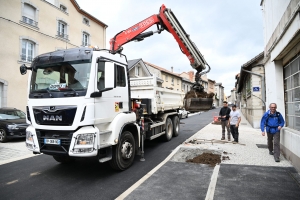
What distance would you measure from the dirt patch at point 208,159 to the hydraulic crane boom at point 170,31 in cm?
278

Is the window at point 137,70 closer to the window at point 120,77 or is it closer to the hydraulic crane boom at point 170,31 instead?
the hydraulic crane boom at point 170,31

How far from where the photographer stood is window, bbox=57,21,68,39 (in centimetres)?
1625

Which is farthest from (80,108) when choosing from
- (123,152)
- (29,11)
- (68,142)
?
(29,11)

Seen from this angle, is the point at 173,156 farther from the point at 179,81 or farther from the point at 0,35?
the point at 179,81

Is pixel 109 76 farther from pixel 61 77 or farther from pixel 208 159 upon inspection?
pixel 208 159

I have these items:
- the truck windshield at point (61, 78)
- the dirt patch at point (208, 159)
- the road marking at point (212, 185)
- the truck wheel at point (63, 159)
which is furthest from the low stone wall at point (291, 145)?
the truck wheel at point (63, 159)

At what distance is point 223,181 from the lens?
13.4 ft

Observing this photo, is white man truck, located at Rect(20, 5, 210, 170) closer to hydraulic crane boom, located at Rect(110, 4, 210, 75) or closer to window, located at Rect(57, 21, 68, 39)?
hydraulic crane boom, located at Rect(110, 4, 210, 75)

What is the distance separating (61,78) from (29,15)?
12.9 m

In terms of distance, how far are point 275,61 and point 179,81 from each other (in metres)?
33.3

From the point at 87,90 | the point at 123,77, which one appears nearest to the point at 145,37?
the point at 123,77

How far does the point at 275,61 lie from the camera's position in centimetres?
631

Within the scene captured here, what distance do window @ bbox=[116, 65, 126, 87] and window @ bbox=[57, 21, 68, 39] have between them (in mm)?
13452

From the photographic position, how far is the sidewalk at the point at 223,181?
3.52 metres
